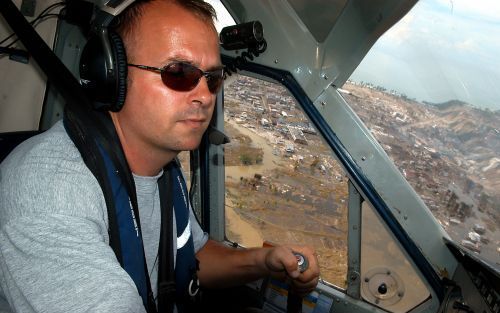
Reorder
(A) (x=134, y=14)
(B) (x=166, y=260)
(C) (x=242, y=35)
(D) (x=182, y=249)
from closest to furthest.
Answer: (A) (x=134, y=14) → (B) (x=166, y=260) → (D) (x=182, y=249) → (C) (x=242, y=35)

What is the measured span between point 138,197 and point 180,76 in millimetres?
440

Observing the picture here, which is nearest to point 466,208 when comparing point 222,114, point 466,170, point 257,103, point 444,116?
point 466,170

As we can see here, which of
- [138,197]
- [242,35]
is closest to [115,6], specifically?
[138,197]

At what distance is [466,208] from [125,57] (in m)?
1.54

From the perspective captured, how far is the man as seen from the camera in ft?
2.62

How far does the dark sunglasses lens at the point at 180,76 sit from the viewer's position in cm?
113

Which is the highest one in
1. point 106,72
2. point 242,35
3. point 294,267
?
point 242,35

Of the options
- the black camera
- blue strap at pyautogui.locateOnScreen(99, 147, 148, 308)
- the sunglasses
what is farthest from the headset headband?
the black camera

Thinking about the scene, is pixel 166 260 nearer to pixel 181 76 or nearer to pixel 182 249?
pixel 182 249

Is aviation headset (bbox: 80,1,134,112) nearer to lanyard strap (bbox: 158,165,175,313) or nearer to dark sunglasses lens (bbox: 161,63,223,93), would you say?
dark sunglasses lens (bbox: 161,63,223,93)

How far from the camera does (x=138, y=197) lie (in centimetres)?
128

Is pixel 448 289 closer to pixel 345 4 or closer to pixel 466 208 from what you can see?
pixel 466 208

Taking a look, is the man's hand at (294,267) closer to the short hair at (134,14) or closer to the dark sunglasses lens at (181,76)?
the dark sunglasses lens at (181,76)

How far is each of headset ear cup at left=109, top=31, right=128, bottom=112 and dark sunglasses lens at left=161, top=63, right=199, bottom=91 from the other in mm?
119
